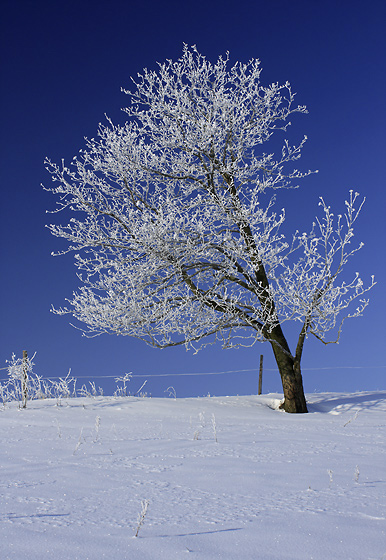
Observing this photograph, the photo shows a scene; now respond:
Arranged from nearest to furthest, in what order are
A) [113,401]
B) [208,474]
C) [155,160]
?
1. [208,474]
2. [113,401]
3. [155,160]

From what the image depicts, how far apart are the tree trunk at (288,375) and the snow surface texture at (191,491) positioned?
11.3 ft

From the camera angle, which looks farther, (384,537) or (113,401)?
(113,401)

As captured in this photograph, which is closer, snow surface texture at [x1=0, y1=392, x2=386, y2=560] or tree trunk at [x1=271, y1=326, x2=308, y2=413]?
snow surface texture at [x1=0, y1=392, x2=386, y2=560]

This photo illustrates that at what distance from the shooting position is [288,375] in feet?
33.8

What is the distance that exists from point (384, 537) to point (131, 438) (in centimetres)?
345

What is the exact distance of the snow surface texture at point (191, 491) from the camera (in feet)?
7.82

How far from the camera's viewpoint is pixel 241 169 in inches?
435

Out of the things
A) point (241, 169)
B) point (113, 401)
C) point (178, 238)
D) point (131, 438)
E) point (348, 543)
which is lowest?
point (348, 543)

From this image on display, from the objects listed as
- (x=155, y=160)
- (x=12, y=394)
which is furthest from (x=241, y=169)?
(x=12, y=394)

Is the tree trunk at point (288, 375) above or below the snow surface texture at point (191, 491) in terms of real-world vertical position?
above

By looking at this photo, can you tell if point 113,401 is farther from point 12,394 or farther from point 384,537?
point 384,537

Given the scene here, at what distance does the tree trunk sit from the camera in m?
10.2

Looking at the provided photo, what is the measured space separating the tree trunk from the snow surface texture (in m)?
3.46

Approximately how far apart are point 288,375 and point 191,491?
7.30 metres
